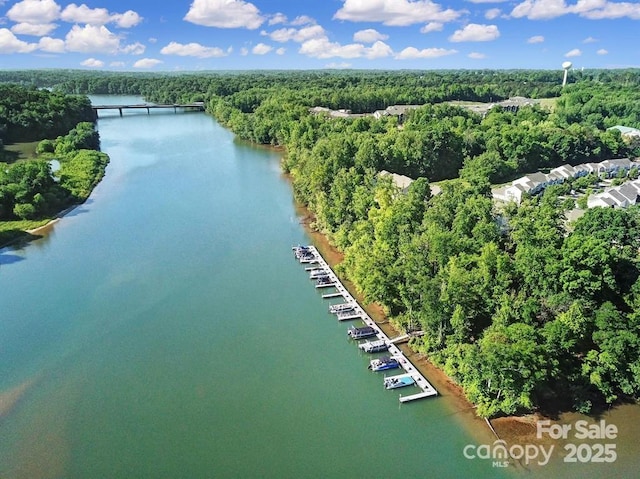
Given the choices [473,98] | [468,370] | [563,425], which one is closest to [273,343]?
[468,370]

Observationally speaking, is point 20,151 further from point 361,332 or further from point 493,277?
point 493,277

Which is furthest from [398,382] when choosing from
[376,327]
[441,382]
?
[376,327]

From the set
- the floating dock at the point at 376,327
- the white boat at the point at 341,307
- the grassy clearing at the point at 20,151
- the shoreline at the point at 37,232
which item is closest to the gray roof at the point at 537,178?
the floating dock at the point at 376,327

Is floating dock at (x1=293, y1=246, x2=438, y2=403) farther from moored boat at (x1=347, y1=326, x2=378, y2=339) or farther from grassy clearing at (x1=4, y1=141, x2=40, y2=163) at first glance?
grassy clearing at (x1=4, y1=141, x2=40, y2=163)

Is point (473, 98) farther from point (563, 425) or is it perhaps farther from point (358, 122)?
point (563, 425)

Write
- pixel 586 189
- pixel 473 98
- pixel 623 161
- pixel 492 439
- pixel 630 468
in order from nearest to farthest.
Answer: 1. pixel 630 468
2. pixel 492 439
3. pixel 586 189
4. pixel 623 161
5. pixel 473 98

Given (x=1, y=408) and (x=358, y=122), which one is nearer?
(x=1, y=408)

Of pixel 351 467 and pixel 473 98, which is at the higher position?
pixel 473 98
